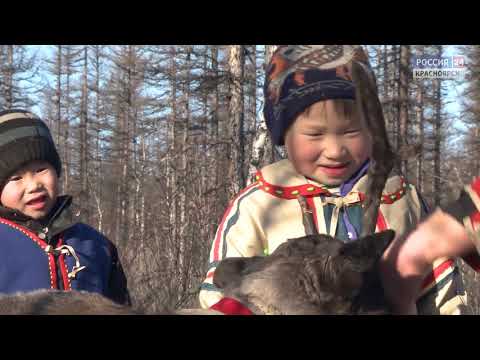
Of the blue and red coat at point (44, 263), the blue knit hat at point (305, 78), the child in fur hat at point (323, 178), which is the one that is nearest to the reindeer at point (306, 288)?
the child in fur hat at point (323, 178)

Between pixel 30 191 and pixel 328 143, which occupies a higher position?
pixel 328 143

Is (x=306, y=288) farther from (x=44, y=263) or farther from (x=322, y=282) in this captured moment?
(x=44, y=263)

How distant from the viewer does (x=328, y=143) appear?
2.88m

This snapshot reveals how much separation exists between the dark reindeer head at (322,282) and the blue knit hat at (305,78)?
2.52 feet

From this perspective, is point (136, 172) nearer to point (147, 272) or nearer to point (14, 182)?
point (147, 272)

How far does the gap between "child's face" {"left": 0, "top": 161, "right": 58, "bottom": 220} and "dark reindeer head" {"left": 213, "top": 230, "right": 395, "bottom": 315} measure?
4.65 feet

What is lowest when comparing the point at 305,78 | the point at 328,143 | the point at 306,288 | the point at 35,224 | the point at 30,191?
the point at 306,288

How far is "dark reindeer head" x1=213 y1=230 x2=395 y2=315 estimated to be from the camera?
243 centimetres

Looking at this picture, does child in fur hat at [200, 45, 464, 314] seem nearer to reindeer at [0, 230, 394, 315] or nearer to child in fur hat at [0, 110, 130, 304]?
reindeer at [0, 230, 394, 315]

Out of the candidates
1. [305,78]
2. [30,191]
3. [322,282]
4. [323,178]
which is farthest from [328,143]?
[30,191]

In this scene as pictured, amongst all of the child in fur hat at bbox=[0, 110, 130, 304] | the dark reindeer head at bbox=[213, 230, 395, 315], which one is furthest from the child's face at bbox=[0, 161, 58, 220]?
the dark reindeer head at bbox=[213, 230, 395, 315]

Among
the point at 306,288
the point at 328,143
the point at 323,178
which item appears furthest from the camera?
the point at 323,178

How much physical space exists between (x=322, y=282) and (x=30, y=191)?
6.26 ft

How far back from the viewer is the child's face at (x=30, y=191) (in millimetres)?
3279
